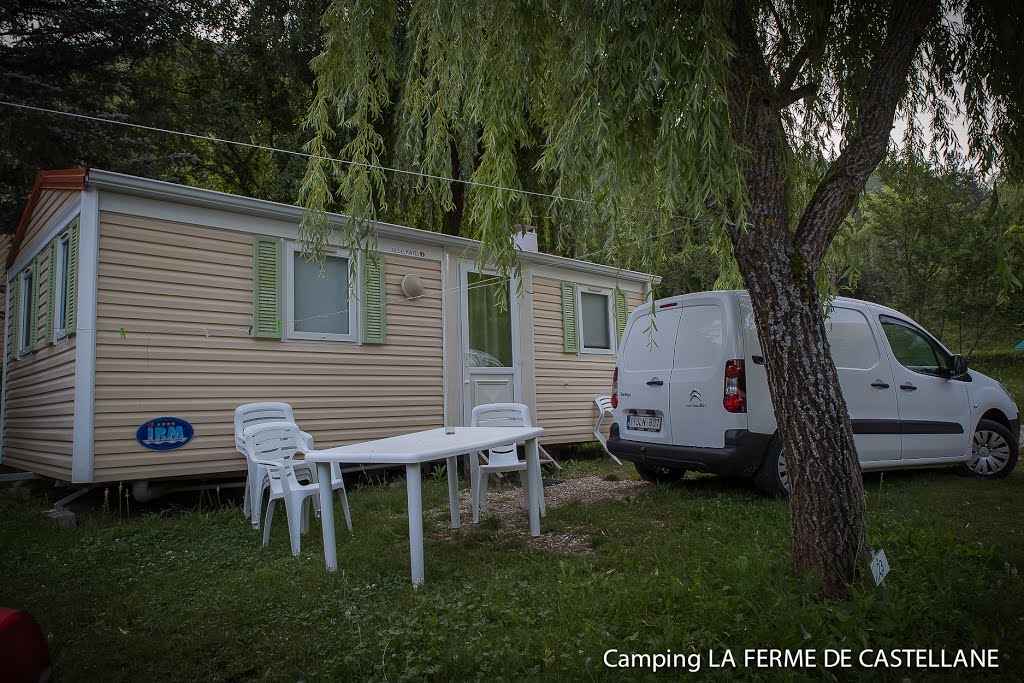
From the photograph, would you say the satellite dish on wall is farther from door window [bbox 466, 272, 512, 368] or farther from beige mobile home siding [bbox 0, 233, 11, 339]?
beige mobile home siding [bbox 0, 233, 11, 339]

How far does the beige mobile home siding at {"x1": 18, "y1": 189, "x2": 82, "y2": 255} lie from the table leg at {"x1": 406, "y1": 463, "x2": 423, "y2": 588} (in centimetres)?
446

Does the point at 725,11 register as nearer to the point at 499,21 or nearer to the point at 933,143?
the point at 499,21

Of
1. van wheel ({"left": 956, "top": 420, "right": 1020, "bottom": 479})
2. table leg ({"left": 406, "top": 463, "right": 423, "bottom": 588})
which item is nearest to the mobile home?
table leg ({"left": 406, "top": 463, "right": 423, "bottom": 588})

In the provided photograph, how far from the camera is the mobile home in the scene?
5.82 m

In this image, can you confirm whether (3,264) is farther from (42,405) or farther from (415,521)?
(415,521)

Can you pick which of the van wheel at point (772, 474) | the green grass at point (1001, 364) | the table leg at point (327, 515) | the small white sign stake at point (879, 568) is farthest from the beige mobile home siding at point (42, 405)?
the green grass at point (1001, 364)

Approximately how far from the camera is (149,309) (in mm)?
6070

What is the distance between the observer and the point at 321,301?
23.6 feet

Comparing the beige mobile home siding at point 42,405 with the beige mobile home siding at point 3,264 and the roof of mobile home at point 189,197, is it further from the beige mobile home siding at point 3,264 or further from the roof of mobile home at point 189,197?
the beige mobile home siding at point 3,264

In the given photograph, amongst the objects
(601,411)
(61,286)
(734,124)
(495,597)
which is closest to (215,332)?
(61,286)

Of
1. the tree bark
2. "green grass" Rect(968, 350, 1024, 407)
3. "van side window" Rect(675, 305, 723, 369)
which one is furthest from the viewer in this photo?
"green grass" Rect(968, 350, 1024, 407)

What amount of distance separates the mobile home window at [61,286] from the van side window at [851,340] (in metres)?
7.05

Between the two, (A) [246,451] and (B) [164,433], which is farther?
(B) [164,433]

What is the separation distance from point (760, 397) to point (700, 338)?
695mm
